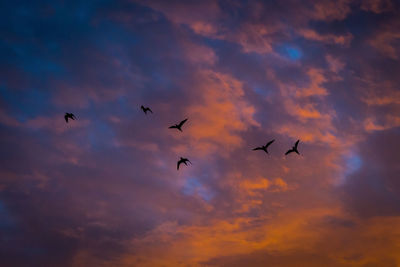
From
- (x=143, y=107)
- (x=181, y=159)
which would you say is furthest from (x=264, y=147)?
(x=143, y=107)

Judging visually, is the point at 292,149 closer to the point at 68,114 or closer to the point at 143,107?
the point at 143,107

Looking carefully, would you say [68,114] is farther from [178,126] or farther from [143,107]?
[178,126]

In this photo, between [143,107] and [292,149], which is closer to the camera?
[143,107]

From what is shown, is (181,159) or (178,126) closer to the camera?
(178,126)

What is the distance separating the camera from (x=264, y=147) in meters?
74.8

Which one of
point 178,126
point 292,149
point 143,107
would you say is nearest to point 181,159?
point 178,126

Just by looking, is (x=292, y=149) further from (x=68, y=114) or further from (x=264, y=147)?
(x=68, y=114)

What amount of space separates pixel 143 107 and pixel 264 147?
2786 cm

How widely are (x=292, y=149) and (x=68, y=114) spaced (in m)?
48.4

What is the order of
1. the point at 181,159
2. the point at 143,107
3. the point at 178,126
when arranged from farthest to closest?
the point at 181,159, the point at 178,126, the point at 143,107

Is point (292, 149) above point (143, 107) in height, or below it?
below

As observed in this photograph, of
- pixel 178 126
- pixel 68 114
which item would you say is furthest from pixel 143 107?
pixel 68 114

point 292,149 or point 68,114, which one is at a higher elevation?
point 68,114

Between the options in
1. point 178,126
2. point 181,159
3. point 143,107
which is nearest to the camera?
point 143,107
